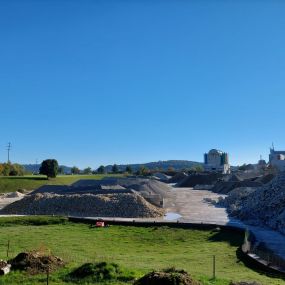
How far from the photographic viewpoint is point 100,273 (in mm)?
15391

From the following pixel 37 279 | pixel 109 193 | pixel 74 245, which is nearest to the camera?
pixel 37 279

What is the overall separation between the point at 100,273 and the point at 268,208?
91.3 feet

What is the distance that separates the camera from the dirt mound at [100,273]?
49.5 ft

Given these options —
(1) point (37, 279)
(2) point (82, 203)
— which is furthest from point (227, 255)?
(2) point (82, 203)

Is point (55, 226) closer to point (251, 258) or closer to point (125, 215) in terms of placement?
point (125, 215)

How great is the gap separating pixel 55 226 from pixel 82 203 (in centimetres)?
932

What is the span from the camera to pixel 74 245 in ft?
90.7

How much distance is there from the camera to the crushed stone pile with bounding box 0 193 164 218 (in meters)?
44.1

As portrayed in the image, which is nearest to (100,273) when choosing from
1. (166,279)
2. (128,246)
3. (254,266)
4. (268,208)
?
(166,279)

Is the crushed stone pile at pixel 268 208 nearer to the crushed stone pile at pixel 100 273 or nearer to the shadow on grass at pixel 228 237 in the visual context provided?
the shadow on grass at pixel 228 237

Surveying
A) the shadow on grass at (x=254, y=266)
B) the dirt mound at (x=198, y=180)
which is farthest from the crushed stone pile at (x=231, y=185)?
the shadow on grass at (x=254, y=266)

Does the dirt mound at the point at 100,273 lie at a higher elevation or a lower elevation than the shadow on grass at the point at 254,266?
higher

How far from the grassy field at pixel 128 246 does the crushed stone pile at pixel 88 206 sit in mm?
5819

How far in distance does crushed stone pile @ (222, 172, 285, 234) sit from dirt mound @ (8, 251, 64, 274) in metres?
20.7
